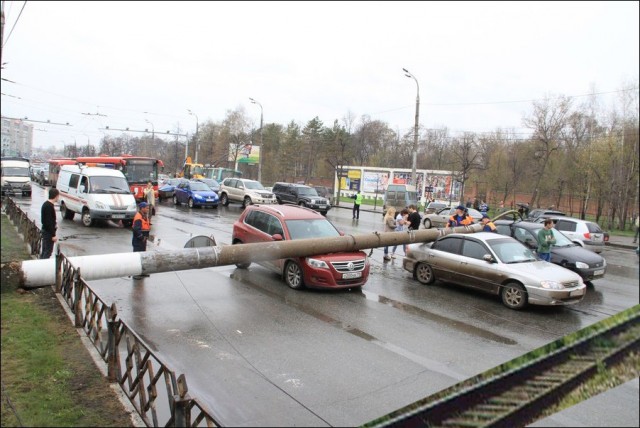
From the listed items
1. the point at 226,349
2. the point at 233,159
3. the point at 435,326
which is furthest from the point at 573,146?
the point at 233,159

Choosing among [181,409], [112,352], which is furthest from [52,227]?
[181,409]

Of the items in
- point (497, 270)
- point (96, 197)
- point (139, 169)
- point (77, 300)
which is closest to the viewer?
point (77, 300)

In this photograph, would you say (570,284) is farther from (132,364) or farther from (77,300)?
(77,300)

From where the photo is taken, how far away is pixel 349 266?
29.3 feet

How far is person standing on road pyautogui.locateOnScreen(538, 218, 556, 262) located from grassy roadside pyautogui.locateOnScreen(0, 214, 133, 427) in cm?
835

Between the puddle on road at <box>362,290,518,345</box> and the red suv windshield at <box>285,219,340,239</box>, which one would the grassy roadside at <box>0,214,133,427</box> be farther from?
the puddle on road at <box>362,290,518,345</box>

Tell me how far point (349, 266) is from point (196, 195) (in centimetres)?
1860

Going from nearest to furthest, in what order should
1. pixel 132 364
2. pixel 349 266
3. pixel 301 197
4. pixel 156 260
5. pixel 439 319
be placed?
pixel 132 364 → pixel 156 260 → pixel 439 319 → pixel 349 266 → pixel 301 197

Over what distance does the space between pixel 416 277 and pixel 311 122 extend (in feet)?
173

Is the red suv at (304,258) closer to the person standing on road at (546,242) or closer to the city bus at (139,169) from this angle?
the person standing on road at (546,242)

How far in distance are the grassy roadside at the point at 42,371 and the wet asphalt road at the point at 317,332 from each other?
73cm

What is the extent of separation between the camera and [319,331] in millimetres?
6523

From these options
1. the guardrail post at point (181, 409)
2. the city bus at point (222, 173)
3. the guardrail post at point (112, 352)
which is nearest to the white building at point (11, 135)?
the guardrail post at point (181, 409)

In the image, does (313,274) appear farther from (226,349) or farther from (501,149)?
(501,149)
